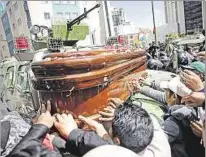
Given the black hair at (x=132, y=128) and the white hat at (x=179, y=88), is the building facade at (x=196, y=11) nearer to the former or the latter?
the white hat at (x=179, y=88)

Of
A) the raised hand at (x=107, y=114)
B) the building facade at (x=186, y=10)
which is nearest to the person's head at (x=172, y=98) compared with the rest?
the building facade at (x=186, y=10)

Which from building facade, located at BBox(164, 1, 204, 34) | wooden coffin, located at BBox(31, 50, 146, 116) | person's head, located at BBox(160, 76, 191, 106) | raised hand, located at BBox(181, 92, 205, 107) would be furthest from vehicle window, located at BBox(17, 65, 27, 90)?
raised hand, located at BBox(181, 92, 205, 107)

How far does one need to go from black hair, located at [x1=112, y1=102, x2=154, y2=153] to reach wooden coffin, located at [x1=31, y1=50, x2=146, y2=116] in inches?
3.7

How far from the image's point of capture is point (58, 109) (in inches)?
38.9

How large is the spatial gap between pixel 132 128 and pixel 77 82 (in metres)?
0.26

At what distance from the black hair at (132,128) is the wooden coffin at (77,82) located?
9 cm

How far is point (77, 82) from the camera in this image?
3.10 ft

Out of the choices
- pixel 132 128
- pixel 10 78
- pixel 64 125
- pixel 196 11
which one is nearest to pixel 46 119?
pixel 64 125

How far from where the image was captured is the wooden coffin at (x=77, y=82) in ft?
3.06

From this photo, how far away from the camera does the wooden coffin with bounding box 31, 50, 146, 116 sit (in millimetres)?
934

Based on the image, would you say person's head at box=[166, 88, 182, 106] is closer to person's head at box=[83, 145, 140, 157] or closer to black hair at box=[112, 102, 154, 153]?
black hair at box=[112, 102, 154, 153]

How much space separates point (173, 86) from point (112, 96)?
0.60 meters

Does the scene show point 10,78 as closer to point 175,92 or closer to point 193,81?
point 175,92

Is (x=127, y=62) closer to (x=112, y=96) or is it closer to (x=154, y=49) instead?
(x=112, y=96)
